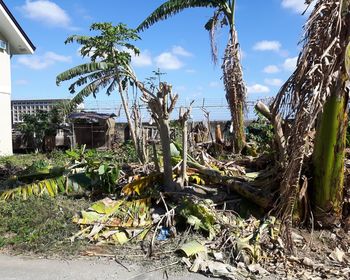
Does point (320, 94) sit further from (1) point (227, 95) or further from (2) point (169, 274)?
(1) point (227, 95)

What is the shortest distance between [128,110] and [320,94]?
23.9ft

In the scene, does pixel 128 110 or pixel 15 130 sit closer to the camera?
pixel 128 110

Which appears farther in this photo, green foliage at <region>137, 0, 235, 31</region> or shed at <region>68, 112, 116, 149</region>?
shed at <region>68, 112, 116, 149</region>

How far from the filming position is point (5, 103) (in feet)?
62.2

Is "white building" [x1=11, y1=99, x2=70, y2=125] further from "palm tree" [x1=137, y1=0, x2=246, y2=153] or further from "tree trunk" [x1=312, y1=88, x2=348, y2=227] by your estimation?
"tree trunk" [x1=312, y1=88, x2=348, y2=227]

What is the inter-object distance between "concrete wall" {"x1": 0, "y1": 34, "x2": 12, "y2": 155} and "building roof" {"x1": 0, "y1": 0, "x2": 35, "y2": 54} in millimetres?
416

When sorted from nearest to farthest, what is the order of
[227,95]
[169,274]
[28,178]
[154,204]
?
[169,274], [154,204], [28,178], [227,95]

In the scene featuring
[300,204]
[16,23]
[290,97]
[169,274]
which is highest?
[16,23]

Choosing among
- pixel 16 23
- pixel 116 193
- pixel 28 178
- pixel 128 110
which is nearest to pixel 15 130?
pixel 16 23

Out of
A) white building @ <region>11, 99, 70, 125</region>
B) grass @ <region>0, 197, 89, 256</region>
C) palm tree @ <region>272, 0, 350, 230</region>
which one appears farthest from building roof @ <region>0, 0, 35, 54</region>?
palm tree @ <region>272, 0, 350, 230</region>

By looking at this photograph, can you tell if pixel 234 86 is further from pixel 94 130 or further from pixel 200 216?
pixel 94 130

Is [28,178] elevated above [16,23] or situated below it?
below

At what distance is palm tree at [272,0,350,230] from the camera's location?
524 cm

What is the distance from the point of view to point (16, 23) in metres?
18.8
